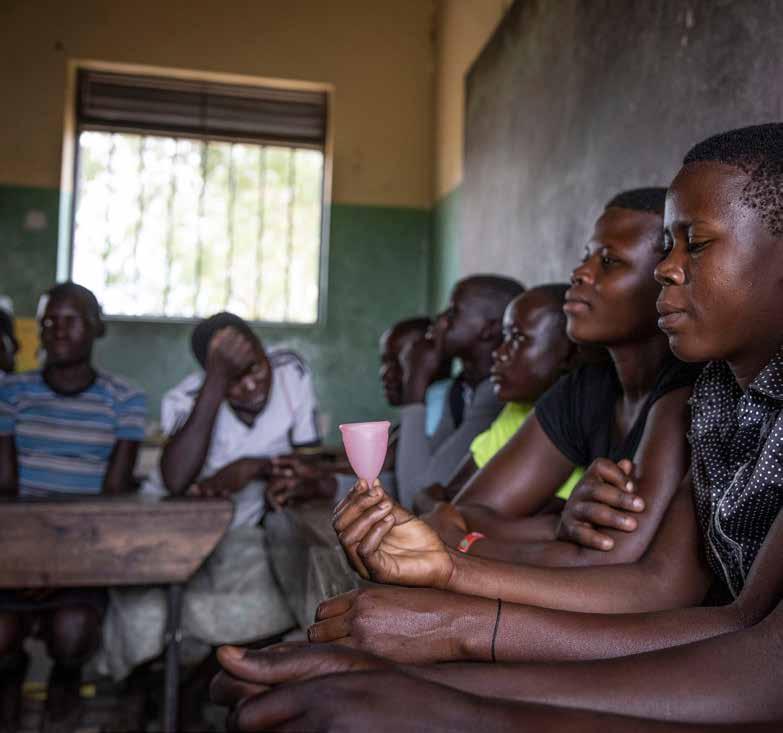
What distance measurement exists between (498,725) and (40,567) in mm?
2048

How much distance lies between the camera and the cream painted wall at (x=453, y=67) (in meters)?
5.23

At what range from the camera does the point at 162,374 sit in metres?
5.99

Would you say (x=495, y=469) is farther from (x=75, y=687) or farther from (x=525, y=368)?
(x=75, y=687)

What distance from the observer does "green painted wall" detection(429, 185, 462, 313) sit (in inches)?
226

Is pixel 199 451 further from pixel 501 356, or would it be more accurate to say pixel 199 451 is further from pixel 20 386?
pixel 501 356

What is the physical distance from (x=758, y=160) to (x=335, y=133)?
17.8 feet

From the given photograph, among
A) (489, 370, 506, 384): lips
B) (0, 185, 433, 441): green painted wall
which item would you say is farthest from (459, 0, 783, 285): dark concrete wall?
(0, 185, 433, 441): green painted wall

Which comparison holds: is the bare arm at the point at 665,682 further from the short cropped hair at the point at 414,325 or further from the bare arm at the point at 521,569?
the short cropped hair at the point at 414,325

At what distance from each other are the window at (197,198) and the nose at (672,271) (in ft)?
17.2

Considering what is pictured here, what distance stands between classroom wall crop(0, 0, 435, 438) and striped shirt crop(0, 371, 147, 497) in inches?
106

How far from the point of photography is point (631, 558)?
1.47 metres

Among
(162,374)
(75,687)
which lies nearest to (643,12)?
(75,687)

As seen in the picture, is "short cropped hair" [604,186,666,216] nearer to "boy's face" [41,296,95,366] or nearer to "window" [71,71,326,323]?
"boy's face" [41,296,95,366]

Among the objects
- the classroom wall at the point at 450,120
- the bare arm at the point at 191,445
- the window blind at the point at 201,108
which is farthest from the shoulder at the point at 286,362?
the window blind at the point at 201,108
